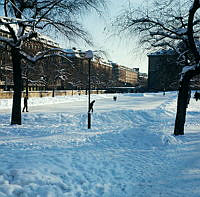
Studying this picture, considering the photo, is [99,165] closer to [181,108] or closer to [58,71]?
[181,108]

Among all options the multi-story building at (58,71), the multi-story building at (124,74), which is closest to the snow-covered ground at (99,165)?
the multi-story building at (58,71)

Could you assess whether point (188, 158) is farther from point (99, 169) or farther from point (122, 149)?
point (99, 169)

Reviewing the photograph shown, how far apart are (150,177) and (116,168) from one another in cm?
85

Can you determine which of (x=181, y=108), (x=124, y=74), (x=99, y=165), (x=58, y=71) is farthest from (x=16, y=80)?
(x=124, y=74)

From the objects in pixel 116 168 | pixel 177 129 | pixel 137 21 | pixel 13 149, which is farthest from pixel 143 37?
pixel 13 149

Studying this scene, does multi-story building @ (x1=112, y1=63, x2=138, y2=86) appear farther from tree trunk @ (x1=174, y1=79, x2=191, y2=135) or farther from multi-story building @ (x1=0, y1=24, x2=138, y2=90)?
tree trunk @ (x1=174, y1=79, x2=191, y2=135)

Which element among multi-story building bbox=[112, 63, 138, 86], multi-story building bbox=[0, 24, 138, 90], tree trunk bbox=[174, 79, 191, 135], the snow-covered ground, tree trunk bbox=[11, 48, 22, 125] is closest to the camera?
the snow-covered ground

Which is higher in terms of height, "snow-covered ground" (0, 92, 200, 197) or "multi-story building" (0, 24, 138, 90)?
"multi-story building" (0, 24, 138, 90)

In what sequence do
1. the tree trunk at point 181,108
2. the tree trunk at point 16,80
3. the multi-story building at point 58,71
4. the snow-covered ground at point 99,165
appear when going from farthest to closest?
the multi-story building at point 58,71, the tree trunk at point 16,80, the tree trunk at point 181,108, the snow-covered ground at point 99,165

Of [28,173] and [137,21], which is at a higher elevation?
[137,21]

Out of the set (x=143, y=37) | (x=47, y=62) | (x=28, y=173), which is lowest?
(x=28, y=173)

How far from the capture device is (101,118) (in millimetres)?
13773

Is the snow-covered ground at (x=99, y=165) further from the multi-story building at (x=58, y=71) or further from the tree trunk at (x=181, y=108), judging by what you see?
the multi-story building at (x=58, y=71)

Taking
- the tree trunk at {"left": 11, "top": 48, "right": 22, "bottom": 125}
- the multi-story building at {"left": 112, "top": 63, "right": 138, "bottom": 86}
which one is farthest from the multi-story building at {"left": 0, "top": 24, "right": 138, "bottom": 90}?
the tree trunk at {"left": 11, "top": 48, "right": 22, "bottom": 125}
